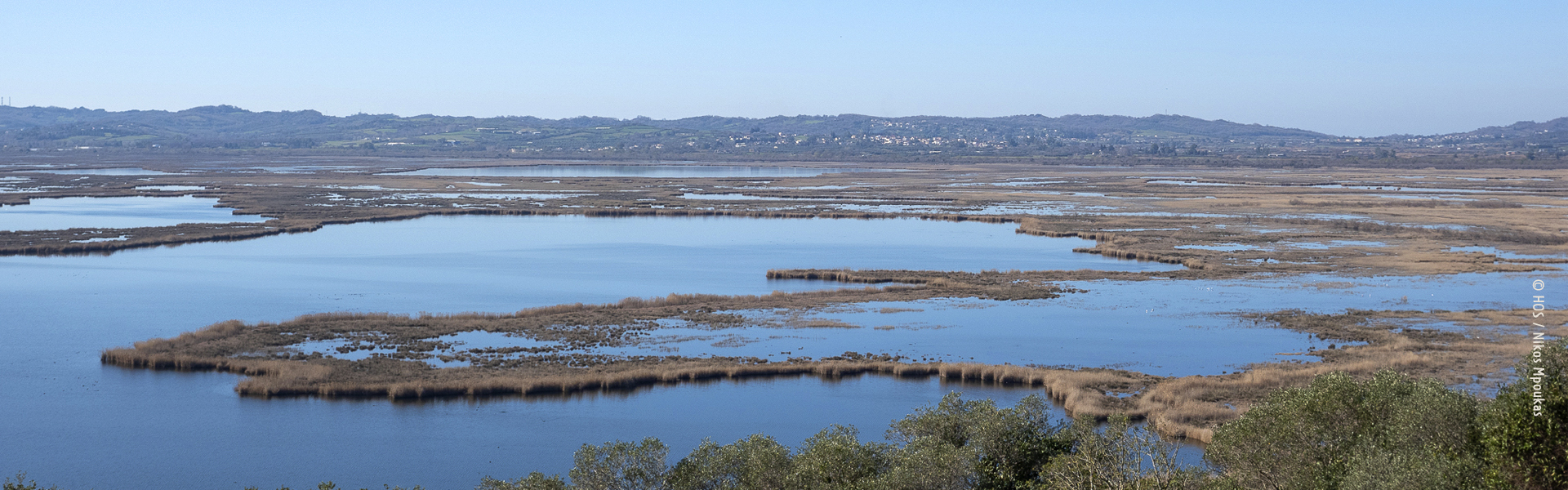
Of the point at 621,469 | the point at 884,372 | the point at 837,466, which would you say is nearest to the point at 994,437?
the point at 837,466

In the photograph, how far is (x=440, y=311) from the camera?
51094 millimetres

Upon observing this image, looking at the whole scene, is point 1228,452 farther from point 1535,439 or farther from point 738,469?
point 738,469

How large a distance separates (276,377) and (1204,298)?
39.9m

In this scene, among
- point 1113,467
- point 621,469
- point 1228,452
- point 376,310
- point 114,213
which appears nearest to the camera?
point 1113,467

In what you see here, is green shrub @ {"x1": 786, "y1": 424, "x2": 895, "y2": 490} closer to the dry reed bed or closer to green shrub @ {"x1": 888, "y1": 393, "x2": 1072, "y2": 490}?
green shrub @ {"x1": 888, "y1": 393, "x2": 1072, "y2": 490}

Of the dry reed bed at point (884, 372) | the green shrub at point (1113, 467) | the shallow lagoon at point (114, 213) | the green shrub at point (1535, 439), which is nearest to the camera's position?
the green shrub at point (1535, 439)

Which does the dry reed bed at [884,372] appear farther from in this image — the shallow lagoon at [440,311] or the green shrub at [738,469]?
the green shrub at [738,469]

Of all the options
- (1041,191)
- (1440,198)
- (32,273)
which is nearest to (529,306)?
(32,273)

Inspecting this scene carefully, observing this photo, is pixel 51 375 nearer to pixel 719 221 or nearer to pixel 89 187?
pixel 719 221

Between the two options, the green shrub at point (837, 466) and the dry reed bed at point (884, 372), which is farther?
the dry reed bed at point (884, 372)


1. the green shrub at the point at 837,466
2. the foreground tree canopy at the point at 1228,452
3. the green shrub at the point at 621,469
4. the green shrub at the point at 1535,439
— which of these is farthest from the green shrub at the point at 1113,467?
the green shrub at the point at 621,469

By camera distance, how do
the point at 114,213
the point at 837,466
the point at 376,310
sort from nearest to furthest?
the point at 837,466 → the point at 376,310 → the point at 114,213

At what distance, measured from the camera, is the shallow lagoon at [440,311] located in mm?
30281

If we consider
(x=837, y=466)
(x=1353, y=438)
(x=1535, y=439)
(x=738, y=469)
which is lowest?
(x=738, y=469)
